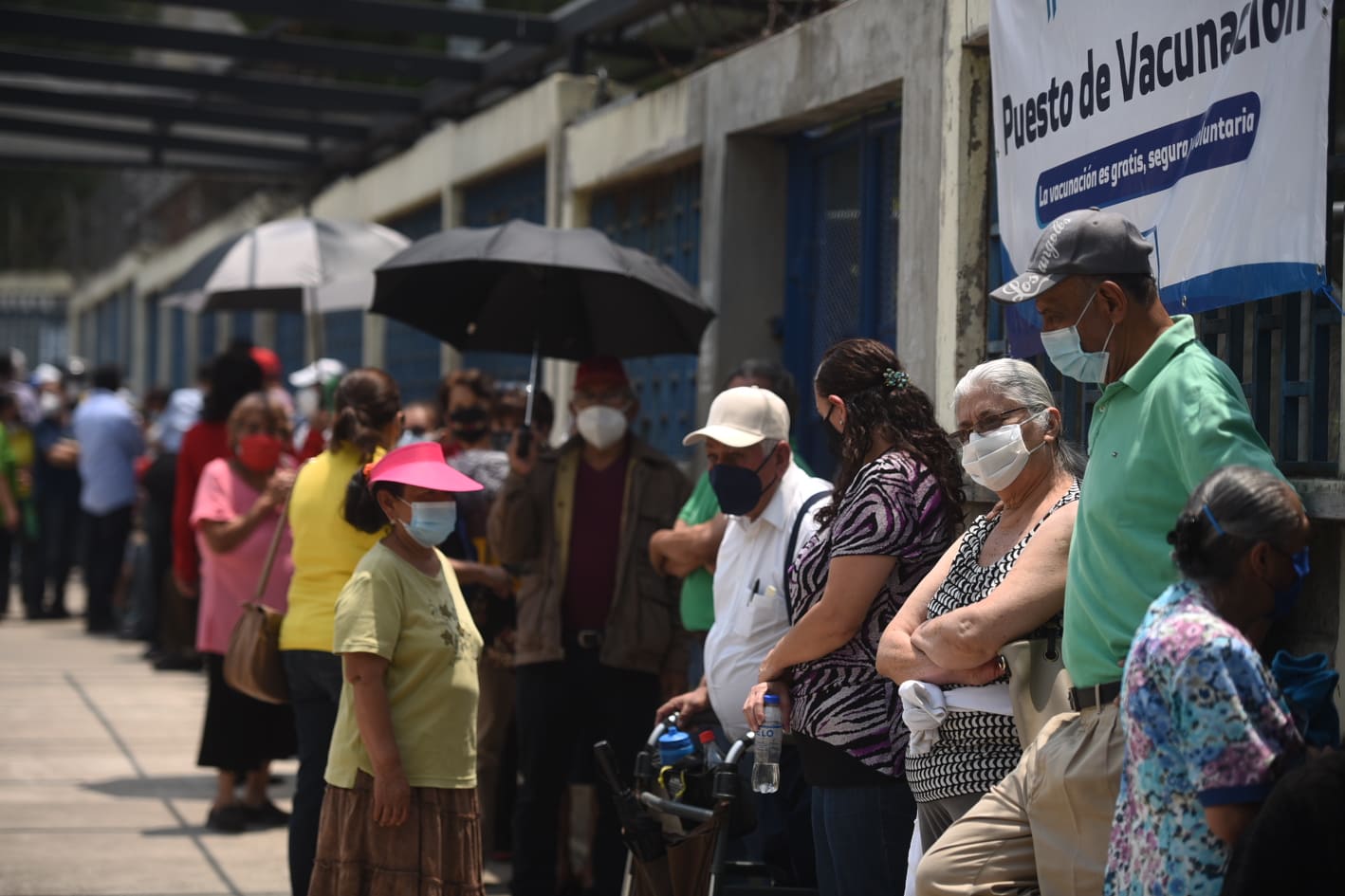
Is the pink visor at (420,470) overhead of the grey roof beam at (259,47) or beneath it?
beneath

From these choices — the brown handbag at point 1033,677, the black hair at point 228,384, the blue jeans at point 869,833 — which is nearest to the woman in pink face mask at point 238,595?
the black hair at point 228,384

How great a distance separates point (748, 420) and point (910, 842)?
1403 mm

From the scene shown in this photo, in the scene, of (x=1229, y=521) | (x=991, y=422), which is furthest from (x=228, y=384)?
(x=1229, y=521)

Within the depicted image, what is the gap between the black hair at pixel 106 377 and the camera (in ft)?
48.7

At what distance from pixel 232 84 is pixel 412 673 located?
8063mm

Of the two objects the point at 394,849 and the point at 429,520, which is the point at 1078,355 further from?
the point at 394,849

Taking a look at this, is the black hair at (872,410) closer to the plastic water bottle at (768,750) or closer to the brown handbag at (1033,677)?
the plastic water bottle at (768,750)

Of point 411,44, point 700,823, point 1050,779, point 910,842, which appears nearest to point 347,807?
point 700,823

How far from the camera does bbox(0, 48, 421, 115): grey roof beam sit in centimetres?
1158

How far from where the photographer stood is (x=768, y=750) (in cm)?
479

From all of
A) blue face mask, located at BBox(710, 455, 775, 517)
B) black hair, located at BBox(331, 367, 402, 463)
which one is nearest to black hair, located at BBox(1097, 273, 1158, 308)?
blue face mask, located at BBox(710, 455, 775, 517)

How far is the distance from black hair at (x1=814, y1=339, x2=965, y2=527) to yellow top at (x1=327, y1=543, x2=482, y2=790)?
1154mm

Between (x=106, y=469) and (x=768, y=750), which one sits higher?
(x=106, y=469)

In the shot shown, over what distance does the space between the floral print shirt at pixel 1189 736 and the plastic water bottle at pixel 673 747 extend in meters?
1.89
